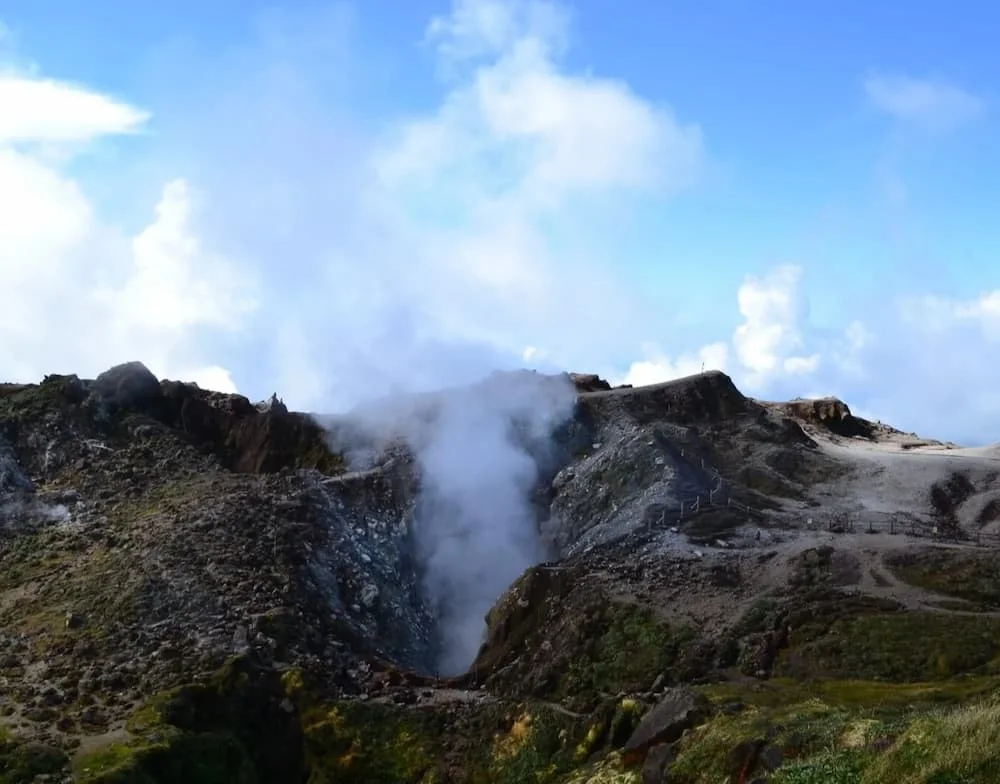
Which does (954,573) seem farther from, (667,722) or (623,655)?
(667,722)

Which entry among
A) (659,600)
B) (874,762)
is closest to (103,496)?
(659,600)

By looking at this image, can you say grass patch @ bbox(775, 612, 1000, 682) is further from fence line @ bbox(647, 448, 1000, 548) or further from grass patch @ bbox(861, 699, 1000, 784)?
grass patch @ bbox(861, 699, 1000, 784)

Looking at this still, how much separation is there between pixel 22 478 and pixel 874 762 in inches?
2764

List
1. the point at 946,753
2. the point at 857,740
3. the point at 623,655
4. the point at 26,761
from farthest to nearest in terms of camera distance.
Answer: the point at 623,655, the point at 26,761, the point at 857,740, the point at 946,753

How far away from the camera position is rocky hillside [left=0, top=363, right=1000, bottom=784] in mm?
42188

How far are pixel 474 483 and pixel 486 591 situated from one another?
9.50m

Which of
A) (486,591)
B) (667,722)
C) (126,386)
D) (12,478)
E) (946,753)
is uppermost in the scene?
(126,386)

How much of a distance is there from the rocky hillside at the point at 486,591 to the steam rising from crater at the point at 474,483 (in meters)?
0.24

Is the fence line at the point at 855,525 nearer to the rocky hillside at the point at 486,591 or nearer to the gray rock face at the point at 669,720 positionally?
the rocky hillside at the point at 486,591

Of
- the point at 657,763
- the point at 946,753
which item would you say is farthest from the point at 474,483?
the point at 946,753

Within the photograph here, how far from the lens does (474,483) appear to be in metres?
77.9

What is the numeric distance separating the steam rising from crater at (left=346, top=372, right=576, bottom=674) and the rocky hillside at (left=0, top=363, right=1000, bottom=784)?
24 centimetres

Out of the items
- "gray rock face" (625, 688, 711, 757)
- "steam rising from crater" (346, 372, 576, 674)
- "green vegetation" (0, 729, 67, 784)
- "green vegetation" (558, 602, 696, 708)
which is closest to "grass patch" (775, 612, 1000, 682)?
"green vegetation" (558, 602, 696, 708)

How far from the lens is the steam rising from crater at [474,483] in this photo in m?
71.1
